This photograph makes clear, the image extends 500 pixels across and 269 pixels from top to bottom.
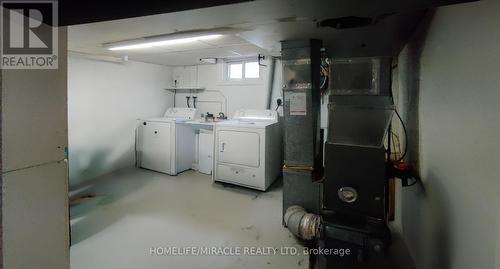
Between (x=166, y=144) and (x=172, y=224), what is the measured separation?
1899mm

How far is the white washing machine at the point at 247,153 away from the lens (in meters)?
3.45

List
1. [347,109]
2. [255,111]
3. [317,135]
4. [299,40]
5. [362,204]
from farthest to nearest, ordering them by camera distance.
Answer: [255,111] → [317,135] → [299,40] → [347,109] → [362,204]

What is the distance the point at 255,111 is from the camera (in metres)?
4.16

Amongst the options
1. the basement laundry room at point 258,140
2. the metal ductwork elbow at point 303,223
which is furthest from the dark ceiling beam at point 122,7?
the metal ductwork elbow at point 303,223

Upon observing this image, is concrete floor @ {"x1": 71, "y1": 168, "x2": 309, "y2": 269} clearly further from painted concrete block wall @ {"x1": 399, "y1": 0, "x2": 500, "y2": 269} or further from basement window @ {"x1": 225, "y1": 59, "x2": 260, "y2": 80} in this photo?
basement window @ {"x1": 225, "y1": 59, "x2": 260, "y2": 80}

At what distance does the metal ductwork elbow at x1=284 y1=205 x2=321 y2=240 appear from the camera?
209cm

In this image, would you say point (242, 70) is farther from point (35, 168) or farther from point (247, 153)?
point (35, 168)

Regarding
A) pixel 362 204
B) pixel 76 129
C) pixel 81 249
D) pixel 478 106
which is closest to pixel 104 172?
pixel 76 129

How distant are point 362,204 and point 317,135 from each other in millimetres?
1173

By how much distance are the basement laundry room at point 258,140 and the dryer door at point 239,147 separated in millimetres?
17

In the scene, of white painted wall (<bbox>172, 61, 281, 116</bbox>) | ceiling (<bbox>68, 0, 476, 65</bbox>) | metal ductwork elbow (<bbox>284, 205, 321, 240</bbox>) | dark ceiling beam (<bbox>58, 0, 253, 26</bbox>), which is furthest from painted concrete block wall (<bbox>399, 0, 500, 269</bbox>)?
white painted wall (<bbox>172, 61, 281, 116</bbox>)

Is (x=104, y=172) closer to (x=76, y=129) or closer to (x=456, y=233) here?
(x=76, y=129)

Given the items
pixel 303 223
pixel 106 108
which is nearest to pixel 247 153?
pixel 303 223

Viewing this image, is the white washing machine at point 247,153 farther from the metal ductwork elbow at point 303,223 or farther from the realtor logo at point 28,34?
the realtor logo at point 28,34
